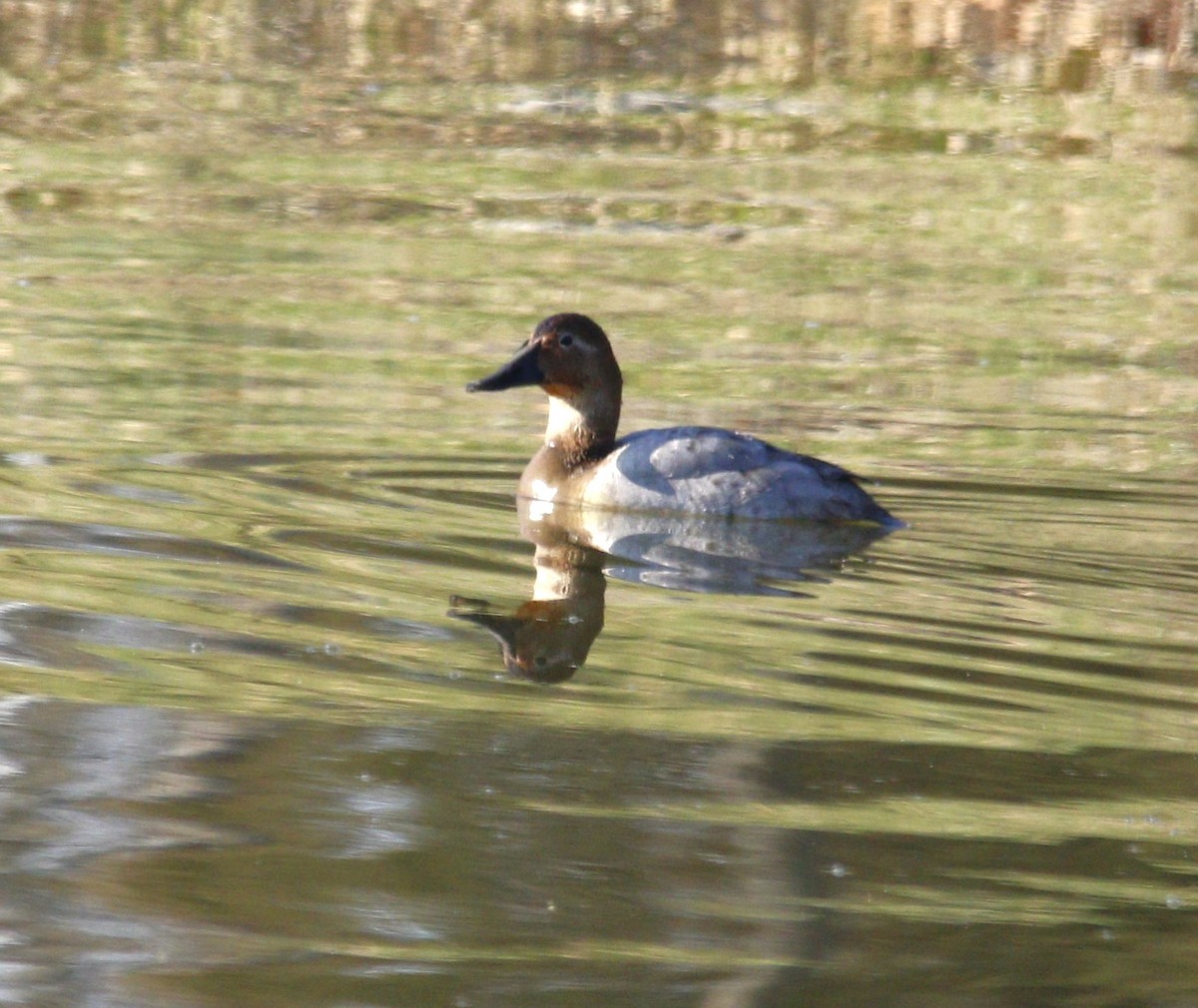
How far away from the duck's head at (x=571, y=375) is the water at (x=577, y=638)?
0.38m

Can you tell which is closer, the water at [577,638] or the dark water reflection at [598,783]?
the dark water reflection at [598,783]

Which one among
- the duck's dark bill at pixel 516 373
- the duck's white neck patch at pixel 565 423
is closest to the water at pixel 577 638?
the duck's white neck patch at pixel 565 423

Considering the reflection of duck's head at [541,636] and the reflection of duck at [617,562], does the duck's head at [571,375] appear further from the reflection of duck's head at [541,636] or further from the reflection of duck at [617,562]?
the reflection of duck's head at [541,636]

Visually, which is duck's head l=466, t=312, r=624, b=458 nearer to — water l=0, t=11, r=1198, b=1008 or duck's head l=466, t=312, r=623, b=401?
duck's head l=466, t=312, r=623, b=401

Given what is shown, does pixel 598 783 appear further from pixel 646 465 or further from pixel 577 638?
pixel 646 465

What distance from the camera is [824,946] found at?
4.66 metres

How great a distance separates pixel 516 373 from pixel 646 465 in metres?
0.93

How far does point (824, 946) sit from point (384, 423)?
625 centimetres

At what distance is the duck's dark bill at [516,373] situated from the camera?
31.8ft

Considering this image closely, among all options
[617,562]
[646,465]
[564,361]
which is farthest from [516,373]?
[617,562]

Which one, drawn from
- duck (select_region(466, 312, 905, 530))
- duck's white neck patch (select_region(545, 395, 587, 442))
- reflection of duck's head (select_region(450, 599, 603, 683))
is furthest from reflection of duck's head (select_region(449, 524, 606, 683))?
duck's white neck patch (select_region(545, 395, 587, 442))

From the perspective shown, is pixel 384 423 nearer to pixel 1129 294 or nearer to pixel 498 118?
pixel 1129 294

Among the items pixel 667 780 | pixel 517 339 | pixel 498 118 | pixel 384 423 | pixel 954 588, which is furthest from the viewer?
pixel 498 118

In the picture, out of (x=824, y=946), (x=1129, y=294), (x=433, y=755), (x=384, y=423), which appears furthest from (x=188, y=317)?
(x=824, y=946)
